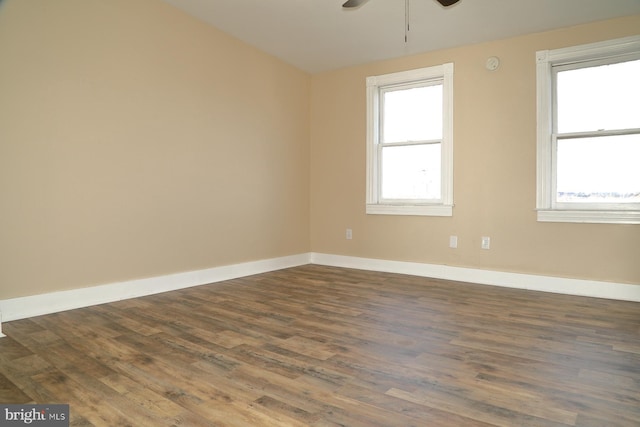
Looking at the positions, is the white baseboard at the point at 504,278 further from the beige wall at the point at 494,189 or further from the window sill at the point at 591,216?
the window sill at the point at 591,216

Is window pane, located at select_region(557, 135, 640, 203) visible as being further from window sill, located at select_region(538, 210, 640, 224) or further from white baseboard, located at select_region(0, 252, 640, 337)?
white baseboard, located at select_region(0, 252, 640, 337)

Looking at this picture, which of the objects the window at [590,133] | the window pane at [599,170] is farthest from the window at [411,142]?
the window pane at [599,170]

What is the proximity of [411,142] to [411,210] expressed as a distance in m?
0.78

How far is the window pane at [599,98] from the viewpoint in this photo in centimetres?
350

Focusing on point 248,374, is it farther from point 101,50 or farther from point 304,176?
point 304,176

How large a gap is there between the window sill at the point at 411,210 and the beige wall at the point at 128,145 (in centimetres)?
119

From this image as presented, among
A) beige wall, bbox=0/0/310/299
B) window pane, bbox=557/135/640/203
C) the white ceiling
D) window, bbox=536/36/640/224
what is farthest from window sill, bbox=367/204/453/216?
the white ceiling

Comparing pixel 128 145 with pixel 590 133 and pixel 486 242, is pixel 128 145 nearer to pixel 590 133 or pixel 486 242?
pixel 486 242

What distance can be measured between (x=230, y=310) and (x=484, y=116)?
122 inches

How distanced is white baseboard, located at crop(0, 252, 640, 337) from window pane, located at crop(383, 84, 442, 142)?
148 cm

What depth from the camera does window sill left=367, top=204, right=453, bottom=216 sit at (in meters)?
4.33

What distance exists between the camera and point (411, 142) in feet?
15.1

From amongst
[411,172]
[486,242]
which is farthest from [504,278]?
[411,172]

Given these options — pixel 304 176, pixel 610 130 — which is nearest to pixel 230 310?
pixel 304 176
